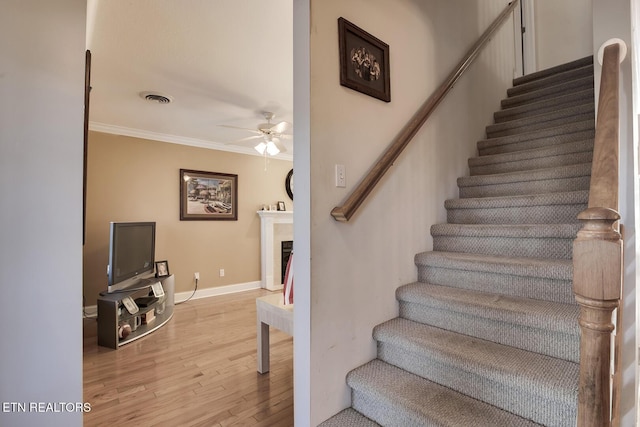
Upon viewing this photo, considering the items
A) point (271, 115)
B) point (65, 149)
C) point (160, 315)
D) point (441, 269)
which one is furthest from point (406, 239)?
point (160, 315)

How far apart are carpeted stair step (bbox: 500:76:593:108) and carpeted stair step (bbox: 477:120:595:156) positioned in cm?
75

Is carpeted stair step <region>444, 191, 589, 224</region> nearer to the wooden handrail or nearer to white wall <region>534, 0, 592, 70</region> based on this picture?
the wooden handrail

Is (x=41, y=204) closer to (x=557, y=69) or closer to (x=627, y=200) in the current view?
(x=627, y=200)

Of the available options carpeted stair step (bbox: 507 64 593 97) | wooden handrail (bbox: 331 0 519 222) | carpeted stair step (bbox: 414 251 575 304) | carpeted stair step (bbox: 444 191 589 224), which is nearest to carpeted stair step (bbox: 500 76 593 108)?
carpeted stair step (bbox: 507 64 593 97)

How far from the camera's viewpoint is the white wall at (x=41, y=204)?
94 cm

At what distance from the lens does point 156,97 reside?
3.04 meters

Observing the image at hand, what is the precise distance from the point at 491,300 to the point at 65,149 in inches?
77.9

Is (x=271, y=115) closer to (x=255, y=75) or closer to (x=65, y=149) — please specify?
(x=255, y=75)

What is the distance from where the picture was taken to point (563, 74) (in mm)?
3057

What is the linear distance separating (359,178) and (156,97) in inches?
101

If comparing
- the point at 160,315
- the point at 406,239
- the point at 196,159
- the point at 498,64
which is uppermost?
the point at 498,64

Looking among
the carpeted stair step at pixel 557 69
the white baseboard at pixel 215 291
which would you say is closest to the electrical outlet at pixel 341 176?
the carpeted stair step at pixel 557 69

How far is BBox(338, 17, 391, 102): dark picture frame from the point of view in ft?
5.08

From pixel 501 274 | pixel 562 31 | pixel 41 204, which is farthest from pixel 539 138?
pixel 41 204
